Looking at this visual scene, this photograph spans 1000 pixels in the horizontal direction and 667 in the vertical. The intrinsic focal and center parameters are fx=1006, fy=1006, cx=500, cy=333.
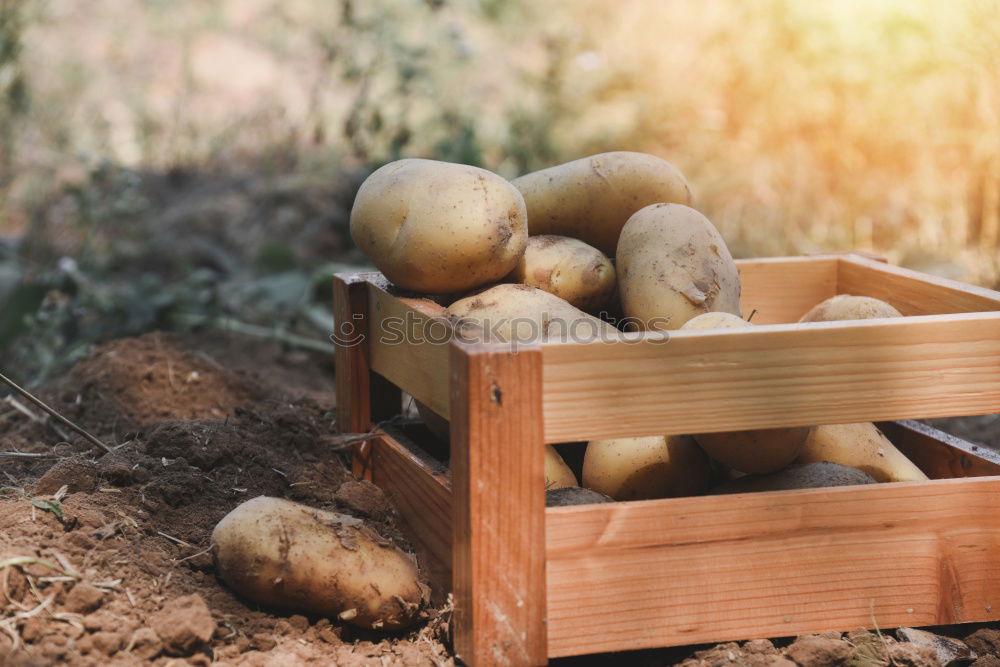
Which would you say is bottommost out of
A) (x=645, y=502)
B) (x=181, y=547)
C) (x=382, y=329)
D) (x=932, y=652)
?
(x=932, y=652)

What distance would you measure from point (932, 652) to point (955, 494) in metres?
0.27

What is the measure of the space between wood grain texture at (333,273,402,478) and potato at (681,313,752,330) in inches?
28.7

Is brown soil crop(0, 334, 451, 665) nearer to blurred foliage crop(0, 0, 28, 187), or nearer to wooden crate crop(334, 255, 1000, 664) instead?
wooden crate crop(334, 255, 1000, 664)

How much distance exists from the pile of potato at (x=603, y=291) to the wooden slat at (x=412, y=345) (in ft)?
0.18

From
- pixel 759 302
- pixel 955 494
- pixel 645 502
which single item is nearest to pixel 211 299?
pixel 759 302

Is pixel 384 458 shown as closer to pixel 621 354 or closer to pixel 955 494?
pixel 621 354

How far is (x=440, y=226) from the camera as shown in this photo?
188 centimetres

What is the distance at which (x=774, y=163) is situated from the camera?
5484 millimetres

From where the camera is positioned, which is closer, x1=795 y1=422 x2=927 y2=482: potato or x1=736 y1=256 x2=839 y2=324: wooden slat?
x1=795 y1=422 x2=927 y2=482: potato

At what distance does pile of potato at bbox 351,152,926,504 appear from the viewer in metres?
1.84

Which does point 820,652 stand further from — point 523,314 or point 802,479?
→ point 523,314

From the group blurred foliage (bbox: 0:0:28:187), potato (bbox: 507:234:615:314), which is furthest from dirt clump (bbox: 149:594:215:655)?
blurred foliage (bbox: 0:0:28:187)

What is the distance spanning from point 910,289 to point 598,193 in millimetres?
746

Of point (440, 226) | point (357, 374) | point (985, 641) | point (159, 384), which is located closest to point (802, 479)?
point (985, 641)
